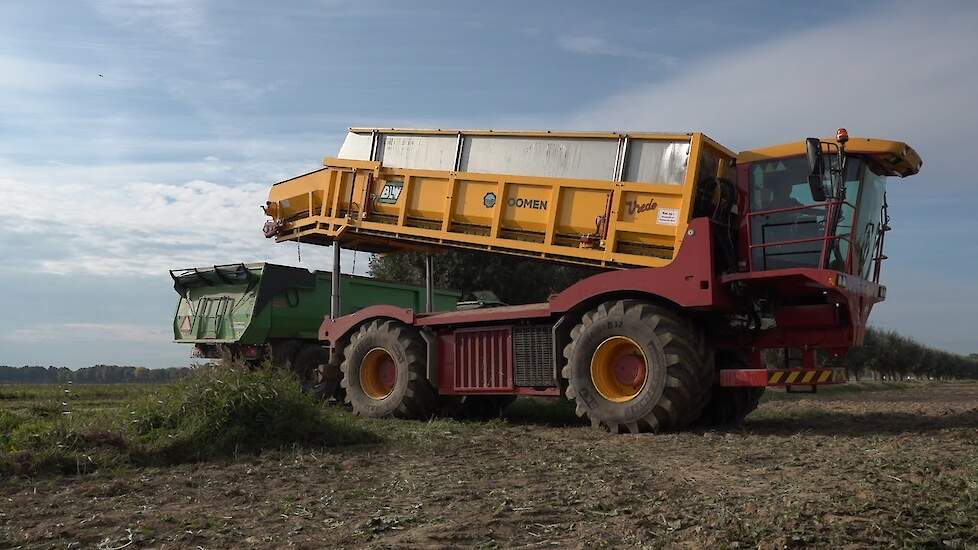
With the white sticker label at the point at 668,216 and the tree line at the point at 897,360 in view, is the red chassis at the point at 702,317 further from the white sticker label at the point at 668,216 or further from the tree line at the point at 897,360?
the tree line at the point at 897,360

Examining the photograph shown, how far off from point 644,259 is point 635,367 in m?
1.32

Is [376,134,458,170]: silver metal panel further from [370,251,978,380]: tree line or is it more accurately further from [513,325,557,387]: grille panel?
[370,251,978,380]: tree line

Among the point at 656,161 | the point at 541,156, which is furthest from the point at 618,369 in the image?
the point at 541,156

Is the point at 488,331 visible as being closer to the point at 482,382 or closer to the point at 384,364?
the point at 482,382

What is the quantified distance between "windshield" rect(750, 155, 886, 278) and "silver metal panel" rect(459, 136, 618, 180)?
1870 millimetres

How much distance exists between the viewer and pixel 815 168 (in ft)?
28.8

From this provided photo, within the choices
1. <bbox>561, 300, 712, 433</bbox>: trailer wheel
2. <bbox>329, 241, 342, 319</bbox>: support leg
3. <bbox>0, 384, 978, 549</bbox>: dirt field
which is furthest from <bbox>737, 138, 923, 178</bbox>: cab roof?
<bbox>329, 241, 342, 319</bbox>: support leg

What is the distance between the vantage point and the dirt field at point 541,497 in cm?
455

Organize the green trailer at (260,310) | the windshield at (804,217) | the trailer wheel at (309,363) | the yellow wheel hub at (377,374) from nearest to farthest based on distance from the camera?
the windshield at (804,217)
the yellow wheel hub at (377,374)
the trailer wheel at (309,363)
the green trailer at (260,310)

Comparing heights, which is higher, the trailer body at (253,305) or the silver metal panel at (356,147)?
the silver metal panel at (356,147)

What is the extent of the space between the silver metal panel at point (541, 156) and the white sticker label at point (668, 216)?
92cm

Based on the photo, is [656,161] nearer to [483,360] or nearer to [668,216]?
[668,216]

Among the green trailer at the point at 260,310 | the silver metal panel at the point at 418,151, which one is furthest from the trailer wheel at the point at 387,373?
the green trailer at the point at 260,310

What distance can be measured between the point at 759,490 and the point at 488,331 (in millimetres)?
6160
